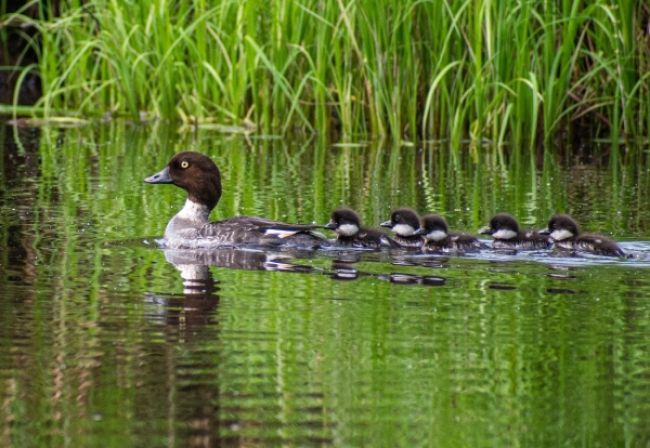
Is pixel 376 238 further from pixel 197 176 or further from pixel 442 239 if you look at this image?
pixel 197 176

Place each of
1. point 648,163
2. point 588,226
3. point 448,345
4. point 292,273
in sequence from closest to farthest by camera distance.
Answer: point 448,345 < point 292,273 < point 588,226 < point 648,163

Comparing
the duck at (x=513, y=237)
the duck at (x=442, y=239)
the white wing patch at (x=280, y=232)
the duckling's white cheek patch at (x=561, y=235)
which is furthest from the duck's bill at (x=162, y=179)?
the duckling's white cheek patch at (x=561, y=235)

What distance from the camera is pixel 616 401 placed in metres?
4.75

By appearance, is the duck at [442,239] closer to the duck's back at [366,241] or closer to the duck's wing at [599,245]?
the duck's back at [366,241]

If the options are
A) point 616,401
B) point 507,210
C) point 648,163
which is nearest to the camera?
point 616,401

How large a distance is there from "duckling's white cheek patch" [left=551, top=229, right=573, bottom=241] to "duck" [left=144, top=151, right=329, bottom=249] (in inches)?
47.8

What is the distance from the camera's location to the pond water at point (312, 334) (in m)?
4.48

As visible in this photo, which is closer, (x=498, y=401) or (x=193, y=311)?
(x=498, y=401)

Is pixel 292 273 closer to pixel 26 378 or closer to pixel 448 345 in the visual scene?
pixel 448 345

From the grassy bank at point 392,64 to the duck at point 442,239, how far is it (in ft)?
15.4

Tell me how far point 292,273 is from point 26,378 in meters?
2.45

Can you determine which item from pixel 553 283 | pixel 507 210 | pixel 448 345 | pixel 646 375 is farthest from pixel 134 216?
pixel 646 375

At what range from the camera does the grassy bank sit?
42.3 ft

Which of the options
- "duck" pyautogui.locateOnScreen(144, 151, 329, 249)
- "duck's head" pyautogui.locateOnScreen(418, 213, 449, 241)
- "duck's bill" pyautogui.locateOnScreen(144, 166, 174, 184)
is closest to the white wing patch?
"duck" pyautogui.locateOnScreen(144, 151, 329, 249)
